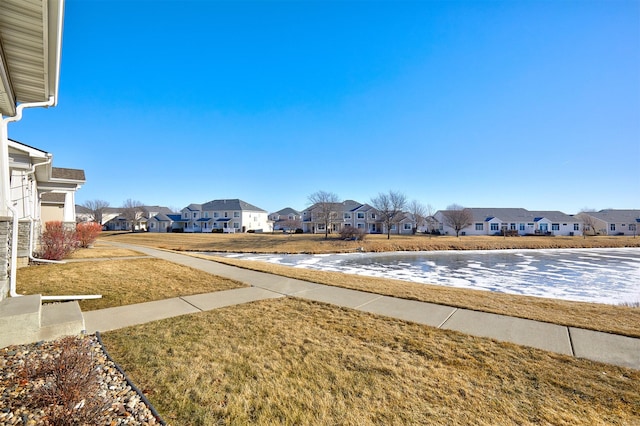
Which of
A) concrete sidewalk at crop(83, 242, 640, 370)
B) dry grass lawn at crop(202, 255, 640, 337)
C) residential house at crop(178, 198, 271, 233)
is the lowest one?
dry grass lawn at crop(202, 255, 640, 337)

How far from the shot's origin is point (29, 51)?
399cm

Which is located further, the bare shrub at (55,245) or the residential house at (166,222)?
the residential house at (166,222)

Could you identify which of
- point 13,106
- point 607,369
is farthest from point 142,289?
point 607,369

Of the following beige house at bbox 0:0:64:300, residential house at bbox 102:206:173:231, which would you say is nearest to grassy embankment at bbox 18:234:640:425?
beige house at bbox 0:0:64:300

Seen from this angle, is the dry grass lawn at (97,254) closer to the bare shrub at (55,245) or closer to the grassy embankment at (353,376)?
the bare shrub at (55,245)

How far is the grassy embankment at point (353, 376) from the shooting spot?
2646mm

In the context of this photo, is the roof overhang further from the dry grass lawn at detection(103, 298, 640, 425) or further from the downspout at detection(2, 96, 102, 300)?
the dry grass lawn at detection(103, 298, 640, 425)

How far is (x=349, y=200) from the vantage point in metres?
67.5

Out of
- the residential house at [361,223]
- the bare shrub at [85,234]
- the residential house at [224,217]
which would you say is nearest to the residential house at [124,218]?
the residential house at [224,217]

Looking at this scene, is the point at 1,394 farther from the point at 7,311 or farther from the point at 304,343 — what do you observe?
the point at 304,343

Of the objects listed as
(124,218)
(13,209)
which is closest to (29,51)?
(13,209)

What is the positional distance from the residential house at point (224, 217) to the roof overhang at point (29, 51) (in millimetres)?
54525

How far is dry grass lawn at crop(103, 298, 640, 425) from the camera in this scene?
263cm

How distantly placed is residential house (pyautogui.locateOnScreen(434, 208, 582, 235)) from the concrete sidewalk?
57273 millimetres
